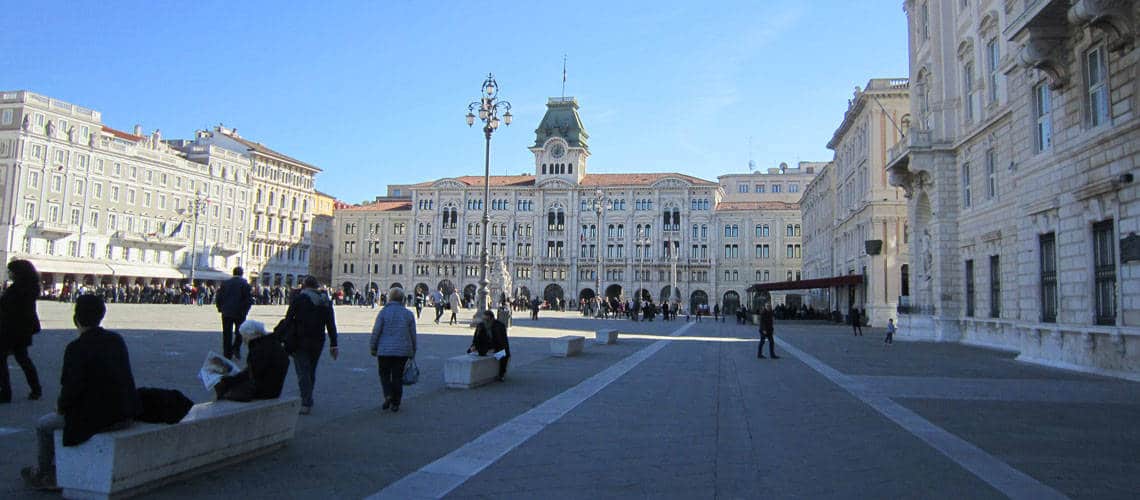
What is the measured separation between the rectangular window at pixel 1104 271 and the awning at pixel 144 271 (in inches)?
2641

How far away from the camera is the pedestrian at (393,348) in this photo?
8.41 m

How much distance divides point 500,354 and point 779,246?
77.1 m

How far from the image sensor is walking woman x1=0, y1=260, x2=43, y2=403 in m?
8.01

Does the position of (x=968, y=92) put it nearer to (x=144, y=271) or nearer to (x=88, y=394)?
(x=88, y=394)

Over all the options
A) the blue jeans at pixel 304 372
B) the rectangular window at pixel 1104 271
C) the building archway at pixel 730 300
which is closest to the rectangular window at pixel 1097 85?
the rectangular window at pixel 1104 271

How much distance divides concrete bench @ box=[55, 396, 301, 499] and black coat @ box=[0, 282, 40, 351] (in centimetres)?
381

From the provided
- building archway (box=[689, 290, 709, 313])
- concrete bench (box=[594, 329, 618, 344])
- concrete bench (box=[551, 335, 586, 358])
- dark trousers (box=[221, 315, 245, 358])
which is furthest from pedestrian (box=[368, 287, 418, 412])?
building archway (box=[689, 290, 709, 313])

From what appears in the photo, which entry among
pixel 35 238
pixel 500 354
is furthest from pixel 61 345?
pixel 35 238

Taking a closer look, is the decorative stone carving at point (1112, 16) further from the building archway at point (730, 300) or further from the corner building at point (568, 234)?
the building archway at point (730, 300)

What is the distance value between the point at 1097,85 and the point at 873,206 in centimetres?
2621

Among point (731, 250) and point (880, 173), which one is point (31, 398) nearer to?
point (880, 173)

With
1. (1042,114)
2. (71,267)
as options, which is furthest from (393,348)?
(71,267)

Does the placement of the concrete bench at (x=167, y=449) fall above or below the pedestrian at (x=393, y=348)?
below

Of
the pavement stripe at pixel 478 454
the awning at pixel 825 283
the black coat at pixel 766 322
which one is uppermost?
the awning at pixel 825 283
